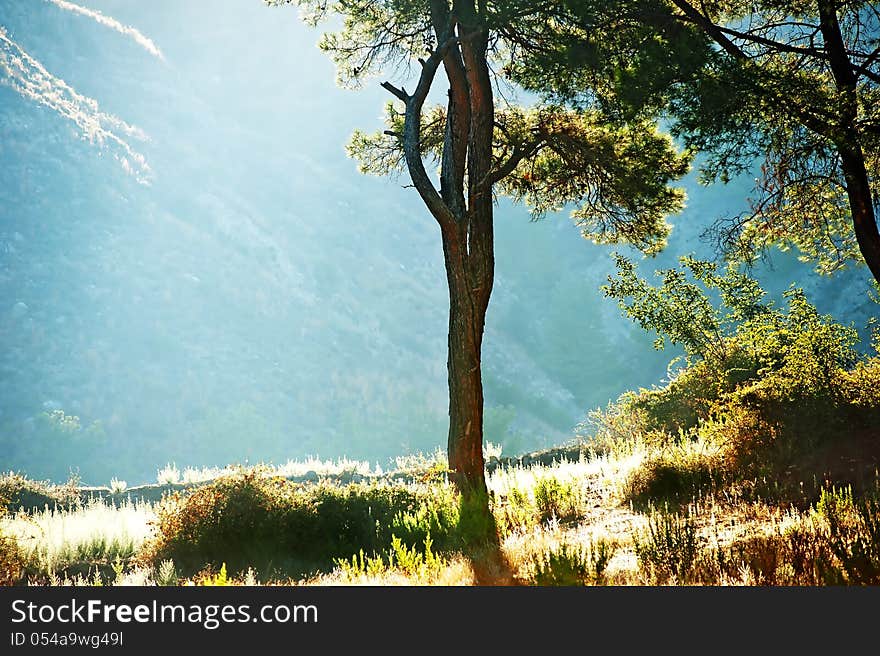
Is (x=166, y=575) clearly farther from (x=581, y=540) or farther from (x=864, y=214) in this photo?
(x=864, y=214)

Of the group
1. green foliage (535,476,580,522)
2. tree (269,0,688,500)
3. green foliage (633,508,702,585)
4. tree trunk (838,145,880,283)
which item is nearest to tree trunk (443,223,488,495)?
tree (269,0,688,500)

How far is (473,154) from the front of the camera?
949 cm

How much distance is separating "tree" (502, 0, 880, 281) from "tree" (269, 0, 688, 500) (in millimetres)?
627

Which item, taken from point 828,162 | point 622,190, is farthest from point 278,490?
point 828,162

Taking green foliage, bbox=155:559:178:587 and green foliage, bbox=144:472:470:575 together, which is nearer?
green foliage, bbox=155:559:178:587

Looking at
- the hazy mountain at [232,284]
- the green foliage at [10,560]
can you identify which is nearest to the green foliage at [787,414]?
the green foliage at [10,560]

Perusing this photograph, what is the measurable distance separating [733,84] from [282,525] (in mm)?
6877

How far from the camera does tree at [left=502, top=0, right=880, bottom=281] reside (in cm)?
816

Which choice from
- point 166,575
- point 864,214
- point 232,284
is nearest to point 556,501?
point 166,575

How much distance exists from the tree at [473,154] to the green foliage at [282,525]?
1026 mm

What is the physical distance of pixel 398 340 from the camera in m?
83.3

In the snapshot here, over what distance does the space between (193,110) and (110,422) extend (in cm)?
5666

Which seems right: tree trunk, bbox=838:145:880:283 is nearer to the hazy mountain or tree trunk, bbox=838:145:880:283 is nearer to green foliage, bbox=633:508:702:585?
green foliage, bbox=633:508:702:585

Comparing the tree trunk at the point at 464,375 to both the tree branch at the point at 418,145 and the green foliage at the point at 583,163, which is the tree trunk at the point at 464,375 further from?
the green foliage at the point at 583,163
